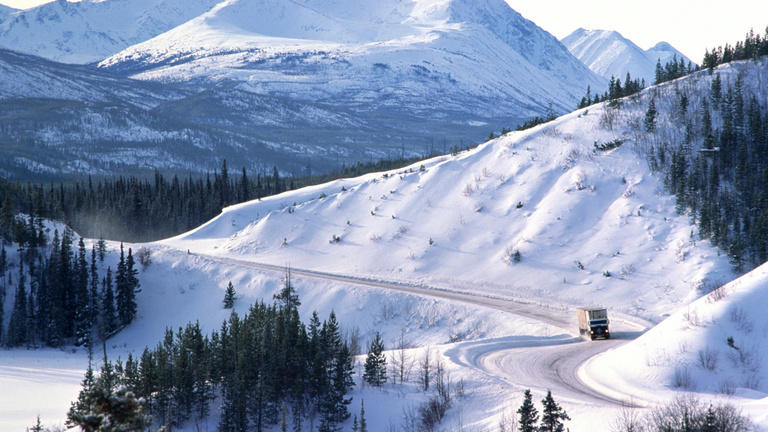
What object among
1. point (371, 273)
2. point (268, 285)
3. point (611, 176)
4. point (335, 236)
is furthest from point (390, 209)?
point (611, 176)

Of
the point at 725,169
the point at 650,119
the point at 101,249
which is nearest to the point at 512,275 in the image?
the point at 725,169

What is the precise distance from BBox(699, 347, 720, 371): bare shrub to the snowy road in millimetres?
4296

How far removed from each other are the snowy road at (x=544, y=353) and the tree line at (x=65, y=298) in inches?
1270

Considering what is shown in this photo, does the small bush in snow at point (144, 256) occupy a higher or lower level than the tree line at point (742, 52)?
lower

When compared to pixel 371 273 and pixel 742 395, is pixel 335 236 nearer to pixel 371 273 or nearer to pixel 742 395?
pixel 371 273

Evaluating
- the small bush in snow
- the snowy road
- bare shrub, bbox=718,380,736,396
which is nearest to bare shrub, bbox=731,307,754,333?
bare shrub, bbox=718,380,736,396

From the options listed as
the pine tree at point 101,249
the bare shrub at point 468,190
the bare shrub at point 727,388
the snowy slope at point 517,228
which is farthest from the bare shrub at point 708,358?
the pine tree at point 101,249

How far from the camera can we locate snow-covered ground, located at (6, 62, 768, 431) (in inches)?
1262

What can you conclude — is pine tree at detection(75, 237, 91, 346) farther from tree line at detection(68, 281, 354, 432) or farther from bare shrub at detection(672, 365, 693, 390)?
bare shrub at detection(672, 365, 693, 390)

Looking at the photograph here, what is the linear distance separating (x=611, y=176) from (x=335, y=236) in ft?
92.4

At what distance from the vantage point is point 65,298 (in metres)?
63.0

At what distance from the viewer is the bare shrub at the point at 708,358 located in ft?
101

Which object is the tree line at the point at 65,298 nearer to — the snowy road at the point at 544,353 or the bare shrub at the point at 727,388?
the snowy road at the point at 544,353

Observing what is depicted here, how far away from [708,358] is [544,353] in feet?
31.9
